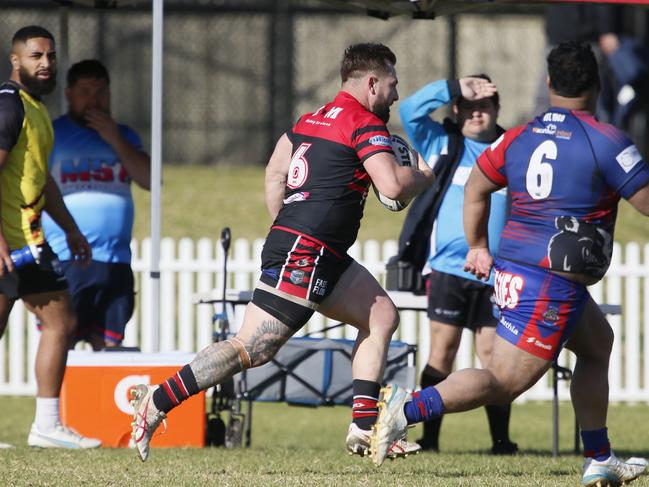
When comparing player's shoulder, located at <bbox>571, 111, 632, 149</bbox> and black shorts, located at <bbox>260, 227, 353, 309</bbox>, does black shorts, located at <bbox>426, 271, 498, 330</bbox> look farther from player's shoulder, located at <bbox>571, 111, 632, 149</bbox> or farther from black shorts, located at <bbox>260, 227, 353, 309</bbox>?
player's shoulder, located at <bbox>571, 111, 632, 149</bbox>

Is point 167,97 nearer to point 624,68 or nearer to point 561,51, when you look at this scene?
point 624,68

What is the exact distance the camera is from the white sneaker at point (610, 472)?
5.77 meters

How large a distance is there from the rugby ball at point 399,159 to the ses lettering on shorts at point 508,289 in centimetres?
53

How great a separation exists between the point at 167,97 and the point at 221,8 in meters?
1.53

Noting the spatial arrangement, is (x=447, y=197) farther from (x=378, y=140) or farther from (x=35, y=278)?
(x=35, y=278)

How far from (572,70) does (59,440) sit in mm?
3494

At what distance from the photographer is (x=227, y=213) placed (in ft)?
53.0

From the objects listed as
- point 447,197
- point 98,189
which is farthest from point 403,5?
point 98,189

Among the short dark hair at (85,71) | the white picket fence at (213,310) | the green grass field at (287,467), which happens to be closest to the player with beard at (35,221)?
the green grass field at (287,467)

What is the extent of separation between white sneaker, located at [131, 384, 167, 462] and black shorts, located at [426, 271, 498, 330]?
2.33 meters

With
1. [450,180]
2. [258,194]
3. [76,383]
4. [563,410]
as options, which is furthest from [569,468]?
[258,194]

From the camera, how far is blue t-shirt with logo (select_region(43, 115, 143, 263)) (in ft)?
27.4

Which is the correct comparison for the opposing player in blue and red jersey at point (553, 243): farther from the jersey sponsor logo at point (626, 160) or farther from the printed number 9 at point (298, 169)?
the printed number 9 at point (298, 169)

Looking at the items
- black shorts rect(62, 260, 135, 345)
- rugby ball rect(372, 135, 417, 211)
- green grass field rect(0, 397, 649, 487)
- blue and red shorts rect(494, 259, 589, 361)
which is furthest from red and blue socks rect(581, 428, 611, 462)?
black shorts rect(62, 260, 135, 345)
